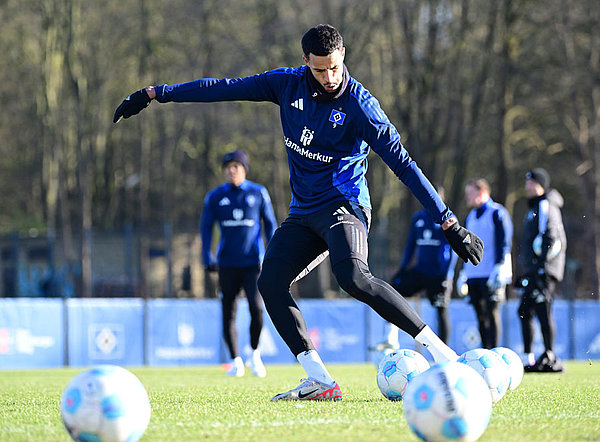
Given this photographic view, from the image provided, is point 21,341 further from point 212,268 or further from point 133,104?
point 133,104

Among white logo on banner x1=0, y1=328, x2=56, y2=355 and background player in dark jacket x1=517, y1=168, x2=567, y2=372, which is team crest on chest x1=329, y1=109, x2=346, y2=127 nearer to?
background player in dark jacket x1=517, y1=168, x2=567, y2=372

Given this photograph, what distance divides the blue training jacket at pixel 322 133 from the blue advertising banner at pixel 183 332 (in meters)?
11.8

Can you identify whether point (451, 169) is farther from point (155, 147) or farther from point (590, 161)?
point (155, 147)

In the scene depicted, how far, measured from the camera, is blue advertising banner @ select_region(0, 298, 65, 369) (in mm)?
16672

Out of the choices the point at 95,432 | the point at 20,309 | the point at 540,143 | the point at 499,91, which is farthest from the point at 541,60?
the point at 95,432

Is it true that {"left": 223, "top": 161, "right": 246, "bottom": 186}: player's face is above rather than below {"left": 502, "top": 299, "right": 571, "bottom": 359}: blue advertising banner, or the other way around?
above

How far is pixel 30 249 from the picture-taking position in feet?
94.0

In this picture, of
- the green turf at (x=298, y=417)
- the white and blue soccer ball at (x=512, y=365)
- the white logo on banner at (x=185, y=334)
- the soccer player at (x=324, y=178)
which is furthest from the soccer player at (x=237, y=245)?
the white logo on banner at (x=185, y=334)

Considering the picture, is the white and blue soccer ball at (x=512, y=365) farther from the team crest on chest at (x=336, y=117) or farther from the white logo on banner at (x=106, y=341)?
the white logo on banner at (x=106, y=341)

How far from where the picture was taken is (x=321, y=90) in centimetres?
648

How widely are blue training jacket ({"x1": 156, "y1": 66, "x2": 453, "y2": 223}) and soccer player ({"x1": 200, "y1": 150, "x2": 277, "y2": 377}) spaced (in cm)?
476

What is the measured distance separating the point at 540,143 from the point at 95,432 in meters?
26.3

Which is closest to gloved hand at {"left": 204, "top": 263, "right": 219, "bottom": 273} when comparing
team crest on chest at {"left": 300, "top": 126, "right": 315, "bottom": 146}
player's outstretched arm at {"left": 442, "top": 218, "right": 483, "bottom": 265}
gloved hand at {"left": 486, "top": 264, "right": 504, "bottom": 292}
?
gloved hand at {"left": 486, "top": 264, "right": 504, "bottom": 292}

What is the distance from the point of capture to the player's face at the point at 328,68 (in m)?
6.23
